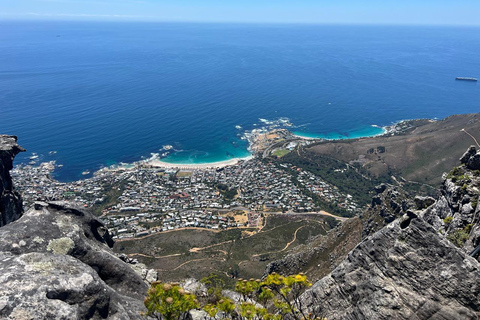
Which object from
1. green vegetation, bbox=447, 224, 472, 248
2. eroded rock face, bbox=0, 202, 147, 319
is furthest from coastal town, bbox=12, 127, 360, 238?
green vegetation, bbox=447, 224, 472, 248

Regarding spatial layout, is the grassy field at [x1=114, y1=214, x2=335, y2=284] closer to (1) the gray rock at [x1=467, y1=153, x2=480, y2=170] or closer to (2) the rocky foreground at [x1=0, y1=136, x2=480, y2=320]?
(2) the rocky foreground at [x1=0, y1=136, x2=480, y2=320]

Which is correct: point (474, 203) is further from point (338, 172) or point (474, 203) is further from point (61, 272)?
point (338, 172)

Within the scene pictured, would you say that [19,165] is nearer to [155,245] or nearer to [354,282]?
[155,245]

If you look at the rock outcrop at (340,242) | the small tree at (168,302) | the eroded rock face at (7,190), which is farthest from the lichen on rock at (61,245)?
the rock outcrop at (340,242)

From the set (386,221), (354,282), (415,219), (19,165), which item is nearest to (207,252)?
(386,221)

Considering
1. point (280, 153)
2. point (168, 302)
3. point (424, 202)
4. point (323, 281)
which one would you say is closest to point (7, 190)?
point (168, 302)
